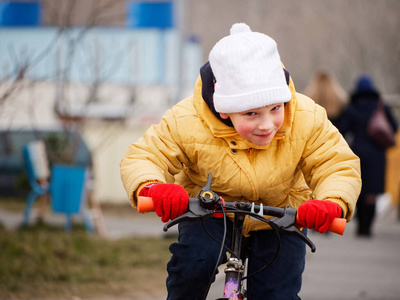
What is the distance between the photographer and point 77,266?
22.4ft

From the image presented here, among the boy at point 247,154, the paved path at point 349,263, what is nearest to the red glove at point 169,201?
the boy at point 247,154

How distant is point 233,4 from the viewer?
110 ft

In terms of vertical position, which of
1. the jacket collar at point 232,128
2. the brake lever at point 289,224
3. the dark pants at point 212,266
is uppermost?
the jacket collar at point 232,128

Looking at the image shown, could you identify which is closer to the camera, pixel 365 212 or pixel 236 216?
pixel 236 216

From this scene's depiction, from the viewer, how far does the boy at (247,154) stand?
2994 millimetres

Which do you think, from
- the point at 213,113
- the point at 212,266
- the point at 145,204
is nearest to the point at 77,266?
the point at 212,266

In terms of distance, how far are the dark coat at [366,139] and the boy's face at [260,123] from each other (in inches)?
251

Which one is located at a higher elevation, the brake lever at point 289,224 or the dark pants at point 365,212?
the brake lever at point 289,224

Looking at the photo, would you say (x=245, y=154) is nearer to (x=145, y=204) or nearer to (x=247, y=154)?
(x=247, y=154)

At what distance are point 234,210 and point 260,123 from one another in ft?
1.41

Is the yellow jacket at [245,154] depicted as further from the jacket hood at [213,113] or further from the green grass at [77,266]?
the green grass at [77,266]

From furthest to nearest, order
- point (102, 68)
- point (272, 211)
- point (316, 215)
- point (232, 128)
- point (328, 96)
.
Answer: point (102, 68) → point (328, 96) → point (232, 128) → point (272, 211) → point (316, 215)

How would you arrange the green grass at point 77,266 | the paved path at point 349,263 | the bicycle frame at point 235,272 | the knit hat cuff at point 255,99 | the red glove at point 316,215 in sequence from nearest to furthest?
the red glove at point 316,215, the bicycle frame at point 235,272, the knit hat cuff at point 255,99, the green grass at point 77,266, the paved path at point 349,263

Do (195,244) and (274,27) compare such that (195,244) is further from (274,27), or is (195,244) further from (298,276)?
(274,27)
